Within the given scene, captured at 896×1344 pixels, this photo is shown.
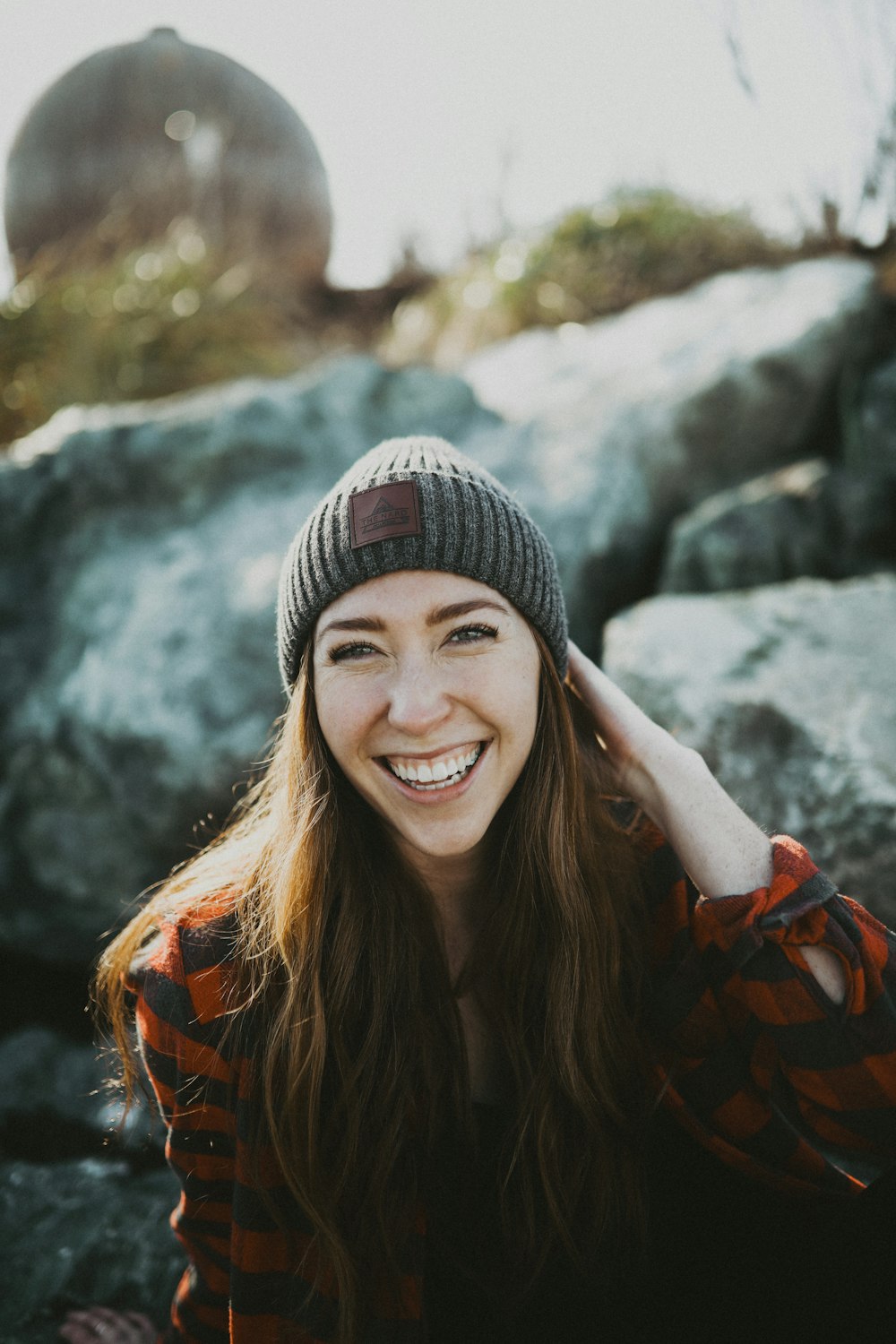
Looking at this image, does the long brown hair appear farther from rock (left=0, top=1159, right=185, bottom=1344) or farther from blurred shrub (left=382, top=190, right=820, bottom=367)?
blurred shrub (left=382, top=190, right=820, bottom=367)

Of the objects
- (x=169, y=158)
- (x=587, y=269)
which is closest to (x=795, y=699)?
(x=587, y=269)

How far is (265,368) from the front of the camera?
19.0ft

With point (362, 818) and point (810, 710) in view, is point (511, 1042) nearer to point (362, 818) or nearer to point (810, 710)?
point (362, 818)

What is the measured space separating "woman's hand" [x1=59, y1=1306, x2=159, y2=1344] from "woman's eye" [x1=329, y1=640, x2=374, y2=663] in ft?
5.97

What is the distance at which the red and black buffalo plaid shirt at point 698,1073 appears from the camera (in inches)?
67.0

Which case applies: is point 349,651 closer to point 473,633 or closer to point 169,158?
point 473,633

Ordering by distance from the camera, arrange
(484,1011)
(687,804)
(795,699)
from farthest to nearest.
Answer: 1. (795,699)
2. (484,1011)
3. (687,804)

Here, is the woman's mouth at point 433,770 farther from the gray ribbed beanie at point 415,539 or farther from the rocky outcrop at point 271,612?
the rocky outcrop at point 271,612

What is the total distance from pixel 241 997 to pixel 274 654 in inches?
70.9

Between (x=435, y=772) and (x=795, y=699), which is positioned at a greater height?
(x=435, y=772)

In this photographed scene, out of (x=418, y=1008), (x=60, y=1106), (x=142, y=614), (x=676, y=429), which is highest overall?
(x=676, y=429)

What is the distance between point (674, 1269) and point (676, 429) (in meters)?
3.16

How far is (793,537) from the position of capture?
3.51 meters

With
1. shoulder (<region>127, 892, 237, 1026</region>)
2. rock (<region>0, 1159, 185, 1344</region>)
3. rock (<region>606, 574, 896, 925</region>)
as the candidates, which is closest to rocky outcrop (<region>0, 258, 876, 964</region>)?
rock (<region>606, 574, 896, 925</region>)
